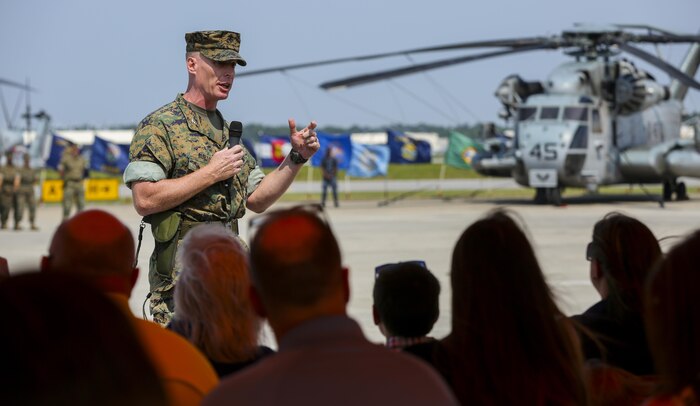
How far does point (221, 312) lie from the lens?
3479 millimetres

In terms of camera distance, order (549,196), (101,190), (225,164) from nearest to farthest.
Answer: (225,164) < (549,196) < (101,190)

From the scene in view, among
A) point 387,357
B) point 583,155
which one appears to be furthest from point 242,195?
point 583,155

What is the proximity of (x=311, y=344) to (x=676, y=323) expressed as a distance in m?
0.72

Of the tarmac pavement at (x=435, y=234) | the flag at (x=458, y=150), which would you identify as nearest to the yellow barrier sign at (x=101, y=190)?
the tarmac pavement at (x=435, y=234)

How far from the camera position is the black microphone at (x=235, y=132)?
5176mm

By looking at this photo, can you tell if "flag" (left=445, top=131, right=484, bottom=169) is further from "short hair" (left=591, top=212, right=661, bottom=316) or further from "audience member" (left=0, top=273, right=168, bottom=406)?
"audience member" (left=0, top=273, right=168, bottom=406)

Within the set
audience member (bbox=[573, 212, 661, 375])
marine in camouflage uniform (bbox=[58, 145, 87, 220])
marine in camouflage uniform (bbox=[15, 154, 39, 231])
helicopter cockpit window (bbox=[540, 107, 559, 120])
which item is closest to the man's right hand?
audience member (bbox=[573, 212, 661, 375])

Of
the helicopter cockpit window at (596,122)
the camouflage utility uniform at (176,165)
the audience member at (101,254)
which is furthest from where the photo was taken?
the helicopter cockpit window at (596,122)

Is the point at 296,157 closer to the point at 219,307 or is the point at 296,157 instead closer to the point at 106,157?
the point at 219,307

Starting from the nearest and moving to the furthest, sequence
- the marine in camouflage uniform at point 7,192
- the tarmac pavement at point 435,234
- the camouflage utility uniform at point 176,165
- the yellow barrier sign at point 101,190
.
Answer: the camouflage utility uniform at point 176,165 → the tarmac pavement at point 435,234 → the marine in camouflage uniform at point 7,192 → the yellow barrier sign at point 101,190

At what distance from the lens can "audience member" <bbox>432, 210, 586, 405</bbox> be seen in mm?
3121

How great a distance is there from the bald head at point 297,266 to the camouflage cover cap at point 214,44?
2776mm

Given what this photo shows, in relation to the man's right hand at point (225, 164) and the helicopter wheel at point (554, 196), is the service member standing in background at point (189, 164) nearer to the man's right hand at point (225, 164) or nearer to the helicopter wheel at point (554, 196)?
the man's right hand at point (225, 164)

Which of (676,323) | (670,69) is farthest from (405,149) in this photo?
(676,323)
